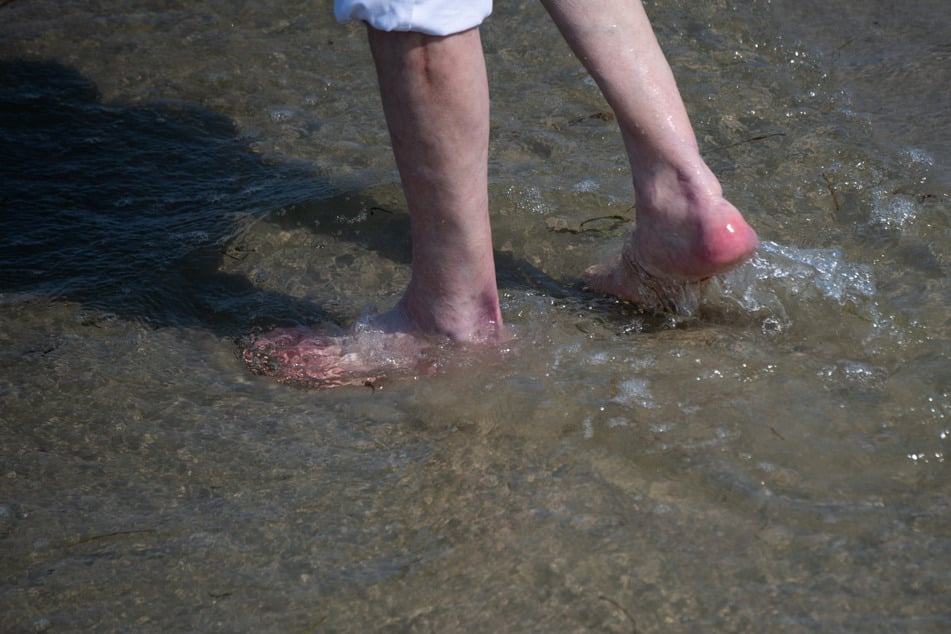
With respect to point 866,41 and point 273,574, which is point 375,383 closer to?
point 273,574

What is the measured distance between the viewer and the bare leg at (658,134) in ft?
6.79

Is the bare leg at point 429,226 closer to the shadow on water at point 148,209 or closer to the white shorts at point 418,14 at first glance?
the white shorts at point 418,14

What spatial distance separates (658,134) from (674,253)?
242 millimetres

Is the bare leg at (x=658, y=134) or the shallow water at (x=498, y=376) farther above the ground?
the bare leg at (x=658, y=134)

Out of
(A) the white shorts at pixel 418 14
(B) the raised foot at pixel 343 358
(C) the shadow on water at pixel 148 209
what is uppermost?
(A) the white shorts at pixel 418 14

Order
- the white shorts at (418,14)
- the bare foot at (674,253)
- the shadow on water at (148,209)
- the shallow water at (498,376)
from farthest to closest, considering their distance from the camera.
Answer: the shadow on water at (148,209)
the bare foot at (674,253)
the white shorts at (418,14)
the shallow water at (498,376)

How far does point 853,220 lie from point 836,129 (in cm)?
52

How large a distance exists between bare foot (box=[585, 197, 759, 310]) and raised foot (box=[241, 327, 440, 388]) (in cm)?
47

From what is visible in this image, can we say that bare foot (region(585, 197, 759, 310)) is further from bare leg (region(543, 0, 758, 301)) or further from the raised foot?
the raised foot

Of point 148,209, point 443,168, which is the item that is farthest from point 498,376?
point 148,209

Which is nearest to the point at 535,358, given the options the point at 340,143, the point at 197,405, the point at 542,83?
the point at 197,405

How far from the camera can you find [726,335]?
214 centimetres

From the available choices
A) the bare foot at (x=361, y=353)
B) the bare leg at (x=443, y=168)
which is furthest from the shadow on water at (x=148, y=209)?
the bare leg at (x=443, y=168)

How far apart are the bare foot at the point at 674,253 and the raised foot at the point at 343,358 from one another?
470 millimetres
